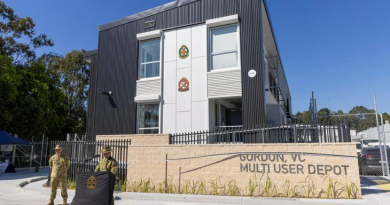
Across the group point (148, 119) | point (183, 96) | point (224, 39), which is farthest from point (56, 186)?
point (224, 39)

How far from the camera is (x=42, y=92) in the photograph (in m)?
27.3

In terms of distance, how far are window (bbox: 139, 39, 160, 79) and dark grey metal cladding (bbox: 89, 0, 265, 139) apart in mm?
366

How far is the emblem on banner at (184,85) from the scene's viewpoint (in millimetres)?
12961

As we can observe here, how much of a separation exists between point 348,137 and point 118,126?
34.5 feet

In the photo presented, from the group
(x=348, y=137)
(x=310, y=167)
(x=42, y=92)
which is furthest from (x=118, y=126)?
(x=42, y=92)

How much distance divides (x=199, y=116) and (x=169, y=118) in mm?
1584

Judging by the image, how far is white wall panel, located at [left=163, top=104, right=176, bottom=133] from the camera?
42.4ft

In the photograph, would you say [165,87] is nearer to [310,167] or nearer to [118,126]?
[118,126]

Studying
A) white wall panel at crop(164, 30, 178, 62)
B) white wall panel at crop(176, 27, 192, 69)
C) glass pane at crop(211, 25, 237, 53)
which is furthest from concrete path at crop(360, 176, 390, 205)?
white wall panel at crop(164, 30, 178, 62)

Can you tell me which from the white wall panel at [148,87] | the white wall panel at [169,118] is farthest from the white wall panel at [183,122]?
the white wall panel at [148,87]

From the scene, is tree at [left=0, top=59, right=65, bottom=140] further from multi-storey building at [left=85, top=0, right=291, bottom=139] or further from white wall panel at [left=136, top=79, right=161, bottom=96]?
white wall panel at [left=136, top=79, right=161, bottom=96]

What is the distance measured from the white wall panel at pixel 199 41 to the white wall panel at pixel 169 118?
277cm

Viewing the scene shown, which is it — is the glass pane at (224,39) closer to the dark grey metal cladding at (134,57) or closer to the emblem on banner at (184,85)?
the dark grey metal cladding at (134,57)

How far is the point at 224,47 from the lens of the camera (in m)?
12.7
